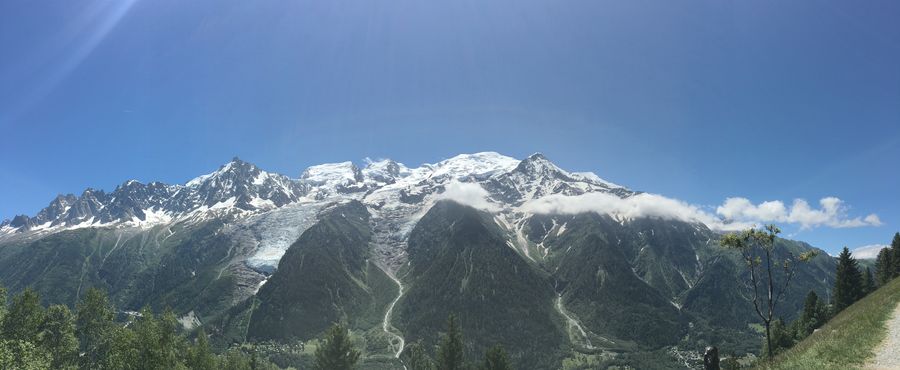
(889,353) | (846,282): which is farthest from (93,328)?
(846,282)

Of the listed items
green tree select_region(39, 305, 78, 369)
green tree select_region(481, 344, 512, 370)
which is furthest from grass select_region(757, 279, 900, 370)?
green tree select_region(39, 305, 78, 369)

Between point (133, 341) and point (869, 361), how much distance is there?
67868 mm

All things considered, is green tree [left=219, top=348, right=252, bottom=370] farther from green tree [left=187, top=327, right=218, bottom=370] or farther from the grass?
the grass

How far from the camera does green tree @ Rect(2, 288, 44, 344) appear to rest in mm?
61688

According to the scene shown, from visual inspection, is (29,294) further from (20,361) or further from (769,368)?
(769,368)

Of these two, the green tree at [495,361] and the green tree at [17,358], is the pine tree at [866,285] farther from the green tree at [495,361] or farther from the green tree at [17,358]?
the green tree at [17,358]

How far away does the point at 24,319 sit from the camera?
209ft

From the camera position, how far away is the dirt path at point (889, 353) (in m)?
26.0

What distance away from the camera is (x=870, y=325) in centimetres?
3516

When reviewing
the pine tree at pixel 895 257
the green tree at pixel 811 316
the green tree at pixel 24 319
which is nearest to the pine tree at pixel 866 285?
the pine tree at pixel 895 257

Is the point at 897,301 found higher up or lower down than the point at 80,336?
higher up

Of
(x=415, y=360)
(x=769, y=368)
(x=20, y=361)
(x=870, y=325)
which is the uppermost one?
(x=870, y=325)

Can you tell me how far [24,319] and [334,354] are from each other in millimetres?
41710

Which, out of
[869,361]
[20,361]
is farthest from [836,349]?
[20,361]
